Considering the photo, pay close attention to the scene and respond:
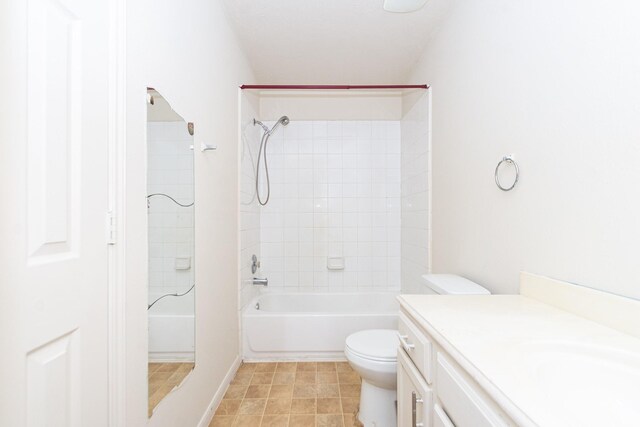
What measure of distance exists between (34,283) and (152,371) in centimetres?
65

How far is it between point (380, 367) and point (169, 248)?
1.13 metres

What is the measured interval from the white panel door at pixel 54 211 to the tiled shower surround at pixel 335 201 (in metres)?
2.35

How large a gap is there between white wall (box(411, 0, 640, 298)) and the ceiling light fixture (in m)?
0.24

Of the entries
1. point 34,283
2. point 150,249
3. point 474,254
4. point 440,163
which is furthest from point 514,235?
point 34,283

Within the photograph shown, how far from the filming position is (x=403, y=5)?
183cm

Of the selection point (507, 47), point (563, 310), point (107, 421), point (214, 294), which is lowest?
point (107, 421)

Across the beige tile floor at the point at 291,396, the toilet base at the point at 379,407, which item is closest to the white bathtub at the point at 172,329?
the beige tile floor at the point at 291,396

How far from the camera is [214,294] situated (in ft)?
5.89

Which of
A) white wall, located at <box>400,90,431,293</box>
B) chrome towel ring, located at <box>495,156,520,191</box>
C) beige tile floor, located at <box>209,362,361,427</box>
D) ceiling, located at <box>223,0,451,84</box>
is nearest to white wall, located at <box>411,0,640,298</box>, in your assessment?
chrome towel ring, located at <box>495,156,520,191</box>

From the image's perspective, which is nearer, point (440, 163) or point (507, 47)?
point (507, 47)

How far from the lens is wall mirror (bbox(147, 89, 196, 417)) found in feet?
3.84

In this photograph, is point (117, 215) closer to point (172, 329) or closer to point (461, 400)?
point (172, 329)

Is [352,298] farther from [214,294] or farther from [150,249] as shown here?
[150,249]

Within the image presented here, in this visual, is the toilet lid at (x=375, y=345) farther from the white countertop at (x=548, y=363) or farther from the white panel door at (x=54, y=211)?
the white panel door at (x=54, y=211)
